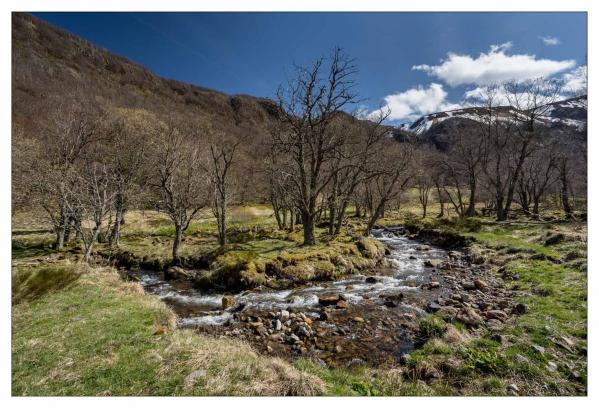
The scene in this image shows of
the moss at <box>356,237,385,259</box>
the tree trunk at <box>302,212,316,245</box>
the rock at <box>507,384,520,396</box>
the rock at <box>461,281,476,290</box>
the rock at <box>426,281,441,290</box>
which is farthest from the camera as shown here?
the tree trunk at <box>302,212,316,245</box>

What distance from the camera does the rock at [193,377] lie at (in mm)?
5448

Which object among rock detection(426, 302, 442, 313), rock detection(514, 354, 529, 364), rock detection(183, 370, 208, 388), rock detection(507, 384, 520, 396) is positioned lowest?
rock detection(426, 302, 442, 313)

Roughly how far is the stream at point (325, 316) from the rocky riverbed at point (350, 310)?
0.03 m

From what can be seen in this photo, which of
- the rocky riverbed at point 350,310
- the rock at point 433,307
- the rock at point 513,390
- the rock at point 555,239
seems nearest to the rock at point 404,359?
the rocky riverbed at point 350,310

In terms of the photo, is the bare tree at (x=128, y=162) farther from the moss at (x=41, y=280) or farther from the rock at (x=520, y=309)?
the rock at (x=520, y=309)

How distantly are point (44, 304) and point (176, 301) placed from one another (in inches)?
203

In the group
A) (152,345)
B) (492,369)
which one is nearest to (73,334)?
(152,345)

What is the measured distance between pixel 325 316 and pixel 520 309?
6.96 meters

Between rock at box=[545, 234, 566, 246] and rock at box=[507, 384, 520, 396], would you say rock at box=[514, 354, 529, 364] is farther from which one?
rock at box=[545, 234, 566, 246]

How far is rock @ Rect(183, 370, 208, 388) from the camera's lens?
5.45 metres

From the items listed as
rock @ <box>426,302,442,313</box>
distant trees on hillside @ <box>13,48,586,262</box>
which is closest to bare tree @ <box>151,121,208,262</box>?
distant trees on hillside @ <box>13,48,586,262</box>

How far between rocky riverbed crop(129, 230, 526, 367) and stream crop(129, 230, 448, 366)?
0.10 ft
